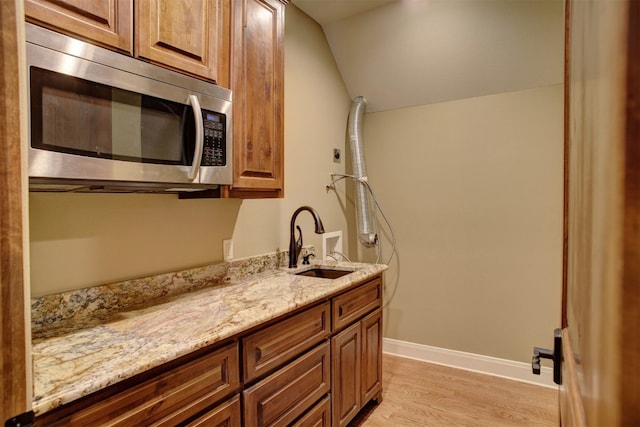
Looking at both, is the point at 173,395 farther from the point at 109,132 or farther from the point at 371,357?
the point at 371,357

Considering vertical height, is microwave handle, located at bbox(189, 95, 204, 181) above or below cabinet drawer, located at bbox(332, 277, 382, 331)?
above

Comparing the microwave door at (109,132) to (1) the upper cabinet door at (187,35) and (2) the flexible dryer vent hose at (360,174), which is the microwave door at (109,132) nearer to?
(1) the upper cabinet door at (187,35)

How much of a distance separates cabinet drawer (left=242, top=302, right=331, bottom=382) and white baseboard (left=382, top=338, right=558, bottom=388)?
1.78 m

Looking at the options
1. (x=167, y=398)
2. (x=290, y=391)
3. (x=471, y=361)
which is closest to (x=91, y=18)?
(x=167, y=398)

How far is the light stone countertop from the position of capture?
897 millimetres

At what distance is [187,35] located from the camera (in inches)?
56.5

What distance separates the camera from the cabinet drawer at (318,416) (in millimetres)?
1679

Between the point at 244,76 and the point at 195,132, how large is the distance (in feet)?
1.60

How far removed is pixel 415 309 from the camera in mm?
3312

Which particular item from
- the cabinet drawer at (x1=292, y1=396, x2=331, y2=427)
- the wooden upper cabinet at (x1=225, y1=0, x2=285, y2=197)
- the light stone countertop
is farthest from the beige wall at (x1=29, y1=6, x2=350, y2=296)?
the cabinet drawer at (x1=292, y1=396, x2=331, y2=427)

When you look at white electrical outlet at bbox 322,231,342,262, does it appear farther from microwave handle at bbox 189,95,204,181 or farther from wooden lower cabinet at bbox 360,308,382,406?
microwave handle at bbox 189,95,204,181

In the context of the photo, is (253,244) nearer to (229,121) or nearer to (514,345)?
(229,121)

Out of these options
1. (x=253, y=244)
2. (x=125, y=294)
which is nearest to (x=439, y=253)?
(x=253, y=244)

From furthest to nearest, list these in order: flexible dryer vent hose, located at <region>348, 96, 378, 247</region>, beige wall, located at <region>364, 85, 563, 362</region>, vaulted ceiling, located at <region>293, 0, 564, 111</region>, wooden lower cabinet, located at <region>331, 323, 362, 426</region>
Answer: flexible dryer vent hose, located at <region>348, 96, 378, 247</region>
beige wall, located at <region>364, 85, 563, 362</region>
vaulted ceiling, located at <region>293, 0, 564, 111</region>
wooden lower cabinet, located at <region>331, 323, 362, 426</region>
